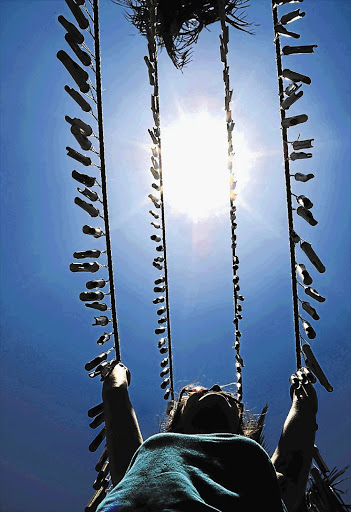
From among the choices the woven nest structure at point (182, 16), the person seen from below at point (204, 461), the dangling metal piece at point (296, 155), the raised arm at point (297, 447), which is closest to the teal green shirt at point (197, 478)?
the person seen from below at point (204, 461)

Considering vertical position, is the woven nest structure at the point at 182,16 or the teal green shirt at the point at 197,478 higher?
the woven nest structure at the point at 182,16

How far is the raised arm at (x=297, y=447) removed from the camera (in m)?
A: 1.67

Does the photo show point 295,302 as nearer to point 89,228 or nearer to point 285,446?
point 285,446

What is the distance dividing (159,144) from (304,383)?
1586mm

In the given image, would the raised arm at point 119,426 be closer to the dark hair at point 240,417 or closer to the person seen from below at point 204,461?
the person seen from below at point 204,461

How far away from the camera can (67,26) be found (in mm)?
2123

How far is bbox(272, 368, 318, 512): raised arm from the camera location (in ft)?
5.49

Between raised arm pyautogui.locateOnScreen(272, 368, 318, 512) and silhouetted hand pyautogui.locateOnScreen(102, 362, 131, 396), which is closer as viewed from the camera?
raised arm pyautogui.locateOnScreen(272, 368, 318, 512)

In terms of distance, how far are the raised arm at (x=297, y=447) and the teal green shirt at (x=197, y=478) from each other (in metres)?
0.47

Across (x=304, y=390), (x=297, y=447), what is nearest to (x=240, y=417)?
(x=297, y=447)

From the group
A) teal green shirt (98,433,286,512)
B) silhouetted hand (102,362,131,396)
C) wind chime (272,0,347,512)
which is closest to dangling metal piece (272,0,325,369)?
wind chime (272,0,347,512)

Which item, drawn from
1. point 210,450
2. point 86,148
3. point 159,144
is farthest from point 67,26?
point 210,450

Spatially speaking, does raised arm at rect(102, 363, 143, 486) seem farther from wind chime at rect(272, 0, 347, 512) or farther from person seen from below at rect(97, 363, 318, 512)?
wind chime at rect(272, 0, 347, 512)

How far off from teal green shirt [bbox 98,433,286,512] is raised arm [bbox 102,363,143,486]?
0.51m
